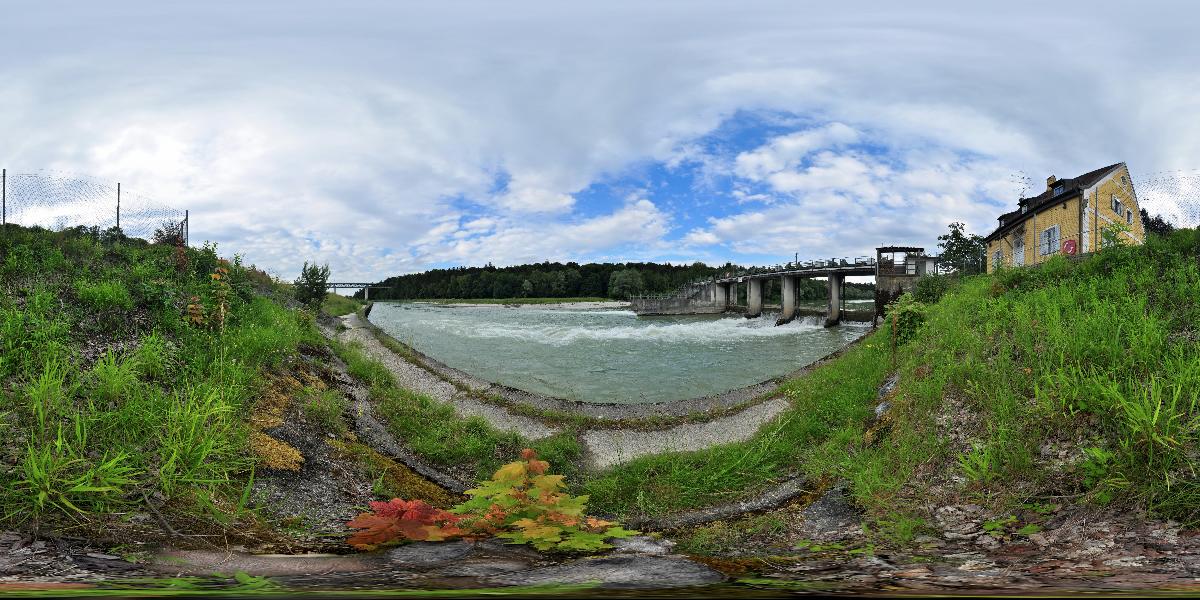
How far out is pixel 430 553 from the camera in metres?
3.13

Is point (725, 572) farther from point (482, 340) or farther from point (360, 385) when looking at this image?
point (482, 340)

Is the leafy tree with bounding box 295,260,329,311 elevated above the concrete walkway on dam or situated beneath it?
elevated above

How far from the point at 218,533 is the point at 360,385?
20.6 feet

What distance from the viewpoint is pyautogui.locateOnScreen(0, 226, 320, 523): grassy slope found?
11.6 ft

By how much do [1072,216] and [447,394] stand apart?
29.0 metres

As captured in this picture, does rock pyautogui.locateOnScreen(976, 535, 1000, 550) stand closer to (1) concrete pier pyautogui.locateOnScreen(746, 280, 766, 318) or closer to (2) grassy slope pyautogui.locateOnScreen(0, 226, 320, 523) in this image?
(2) grassy slope pyautogui.locateOnScreen(0, 226, 320, 523)

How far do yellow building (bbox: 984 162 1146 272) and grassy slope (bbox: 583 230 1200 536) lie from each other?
786 inches

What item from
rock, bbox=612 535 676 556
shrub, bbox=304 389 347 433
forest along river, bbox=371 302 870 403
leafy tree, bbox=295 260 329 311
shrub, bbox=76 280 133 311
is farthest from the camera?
leafy tree, bbox=295 260 329 311

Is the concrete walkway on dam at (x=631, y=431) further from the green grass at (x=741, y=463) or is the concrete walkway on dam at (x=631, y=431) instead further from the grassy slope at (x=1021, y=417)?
the grassy slope at (x=1021, y=417)

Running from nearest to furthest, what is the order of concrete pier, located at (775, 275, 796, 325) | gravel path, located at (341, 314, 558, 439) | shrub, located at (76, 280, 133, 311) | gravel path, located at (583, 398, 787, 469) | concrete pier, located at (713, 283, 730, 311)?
shrub, located at (76, 280, 133, 311) → gravel path, located at (583, 398, 787, 469) → gravel path, located at (341, 314, 558, 439) → concrete pier, located at (775, 275, 796, 325) → concrete pier, located at (713, 283, 730, 311)

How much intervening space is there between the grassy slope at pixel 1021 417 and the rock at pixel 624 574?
6.24 feet

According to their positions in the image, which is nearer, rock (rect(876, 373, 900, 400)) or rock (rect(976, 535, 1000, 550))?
rock (rect(976, 535, 1000, 550))

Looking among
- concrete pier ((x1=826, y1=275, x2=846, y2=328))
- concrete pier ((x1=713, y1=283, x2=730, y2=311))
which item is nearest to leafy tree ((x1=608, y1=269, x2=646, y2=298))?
concrete pier ((x1=713, y1=283, x2=730, y2=311))

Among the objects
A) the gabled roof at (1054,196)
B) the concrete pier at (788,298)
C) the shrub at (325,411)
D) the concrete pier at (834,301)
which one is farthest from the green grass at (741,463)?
the concrete pier at (788,298)
